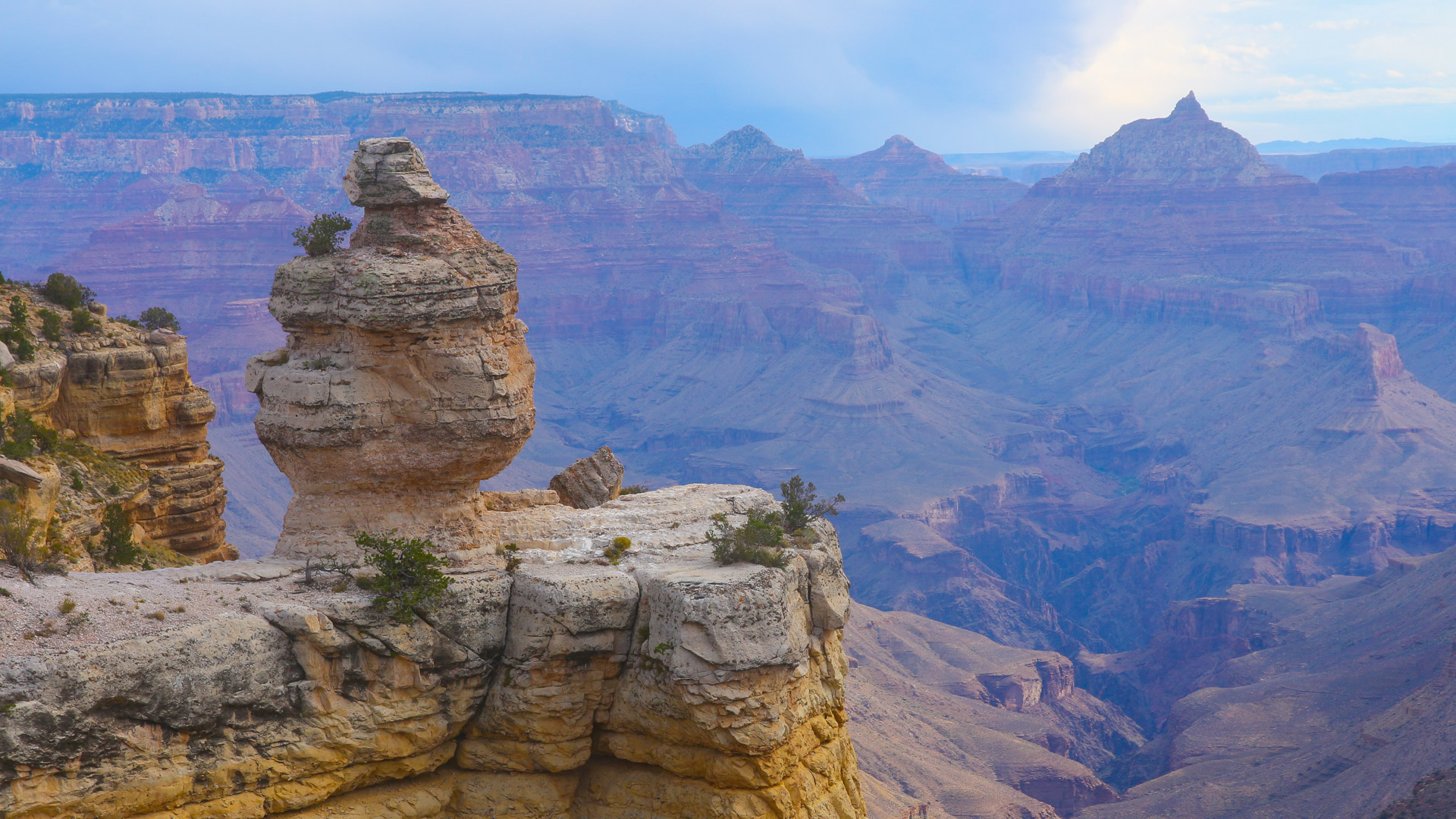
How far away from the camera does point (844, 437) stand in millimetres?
199750

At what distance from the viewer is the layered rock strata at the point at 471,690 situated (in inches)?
740

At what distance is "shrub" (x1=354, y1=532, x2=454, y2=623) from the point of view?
71.4 ft

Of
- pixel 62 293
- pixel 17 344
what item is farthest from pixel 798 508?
pixel 62 293

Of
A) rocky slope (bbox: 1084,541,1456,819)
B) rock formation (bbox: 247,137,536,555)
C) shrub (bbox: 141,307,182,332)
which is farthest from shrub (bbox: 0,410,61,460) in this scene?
rocky slope (bbox: 1084,541,1456,819)

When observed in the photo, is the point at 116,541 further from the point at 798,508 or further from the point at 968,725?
the point at 968,725

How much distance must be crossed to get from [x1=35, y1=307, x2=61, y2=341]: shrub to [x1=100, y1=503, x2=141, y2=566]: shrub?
537 centimetres

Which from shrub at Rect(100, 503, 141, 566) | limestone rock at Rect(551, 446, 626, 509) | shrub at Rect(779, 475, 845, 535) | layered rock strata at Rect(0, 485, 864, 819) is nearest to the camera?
layered rock strata at Rect(0, 485, 864, 819)

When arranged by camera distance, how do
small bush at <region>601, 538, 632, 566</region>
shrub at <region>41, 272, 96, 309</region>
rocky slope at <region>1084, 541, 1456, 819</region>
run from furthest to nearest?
rocky slope at <region>1084, 541, 1456, 819</region> → shrub at <region>41, 272, 96, 309</region> → small bush at <region>601, 538, 632, 566</region>

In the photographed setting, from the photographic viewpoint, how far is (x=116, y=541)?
29.2 m

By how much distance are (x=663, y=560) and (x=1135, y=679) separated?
110 metres

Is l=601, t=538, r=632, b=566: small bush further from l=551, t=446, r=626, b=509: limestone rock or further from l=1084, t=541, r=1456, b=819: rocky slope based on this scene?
l=1084, t=541, r=1456, b=819: rocky slope

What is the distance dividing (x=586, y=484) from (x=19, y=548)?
1492cm

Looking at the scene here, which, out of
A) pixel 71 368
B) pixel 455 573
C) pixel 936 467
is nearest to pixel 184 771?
pixel 455 573

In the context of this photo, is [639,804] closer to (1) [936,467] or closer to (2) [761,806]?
(2) [761,806]
